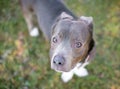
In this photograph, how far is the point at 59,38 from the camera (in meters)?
3.58

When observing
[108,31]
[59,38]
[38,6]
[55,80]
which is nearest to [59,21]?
[59,38]

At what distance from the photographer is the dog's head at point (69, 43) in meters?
3.49

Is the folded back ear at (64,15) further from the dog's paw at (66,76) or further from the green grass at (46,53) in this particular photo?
the green grass at (46,53)

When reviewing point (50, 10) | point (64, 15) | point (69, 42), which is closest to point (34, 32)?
point (50, 10)

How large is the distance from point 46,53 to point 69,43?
145cm

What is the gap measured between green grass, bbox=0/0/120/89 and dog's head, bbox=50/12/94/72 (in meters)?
1.03

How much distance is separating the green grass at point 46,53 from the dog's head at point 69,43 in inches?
40.5

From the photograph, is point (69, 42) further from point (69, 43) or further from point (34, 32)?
point (34, 32)

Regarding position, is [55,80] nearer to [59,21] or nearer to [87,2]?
[59,21]

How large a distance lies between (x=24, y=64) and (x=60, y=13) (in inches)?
44.7

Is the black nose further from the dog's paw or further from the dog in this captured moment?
the dog's paw

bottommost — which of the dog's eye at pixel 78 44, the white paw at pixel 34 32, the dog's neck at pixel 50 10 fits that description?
the white paw at pixel 34 32

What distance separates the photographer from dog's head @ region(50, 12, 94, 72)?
349cm

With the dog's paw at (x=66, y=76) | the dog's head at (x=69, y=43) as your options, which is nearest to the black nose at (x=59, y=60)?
the dog's head at (x=69, y=43)
